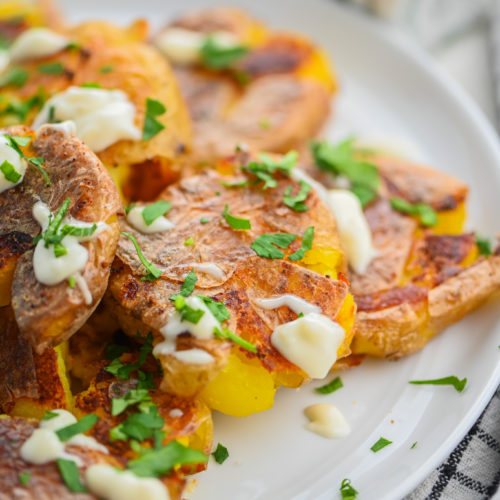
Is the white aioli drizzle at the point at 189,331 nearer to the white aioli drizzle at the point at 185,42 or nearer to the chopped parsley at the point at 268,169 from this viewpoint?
the chopped parsley at the point at 268,169

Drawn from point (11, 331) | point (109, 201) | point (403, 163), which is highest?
point (403, 163)

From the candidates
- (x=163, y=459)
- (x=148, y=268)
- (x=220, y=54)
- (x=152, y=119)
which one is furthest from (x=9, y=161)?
(x=220, y=54)

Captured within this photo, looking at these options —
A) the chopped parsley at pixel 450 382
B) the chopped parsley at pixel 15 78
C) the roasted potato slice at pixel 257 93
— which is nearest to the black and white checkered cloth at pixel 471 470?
the chopped parsley at pixel 450 382

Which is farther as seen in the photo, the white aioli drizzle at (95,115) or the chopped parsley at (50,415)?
the white aioli drizzle at (95,115)

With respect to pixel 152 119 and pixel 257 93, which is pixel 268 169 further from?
pixel 257 93

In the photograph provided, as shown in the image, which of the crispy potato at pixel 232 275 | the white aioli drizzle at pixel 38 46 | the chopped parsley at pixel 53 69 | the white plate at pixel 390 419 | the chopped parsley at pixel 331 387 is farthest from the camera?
the white aioli drizzle at pixel 38 46

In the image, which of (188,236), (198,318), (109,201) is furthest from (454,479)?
(109,201)

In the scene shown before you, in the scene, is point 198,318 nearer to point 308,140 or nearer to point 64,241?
point 64,241
